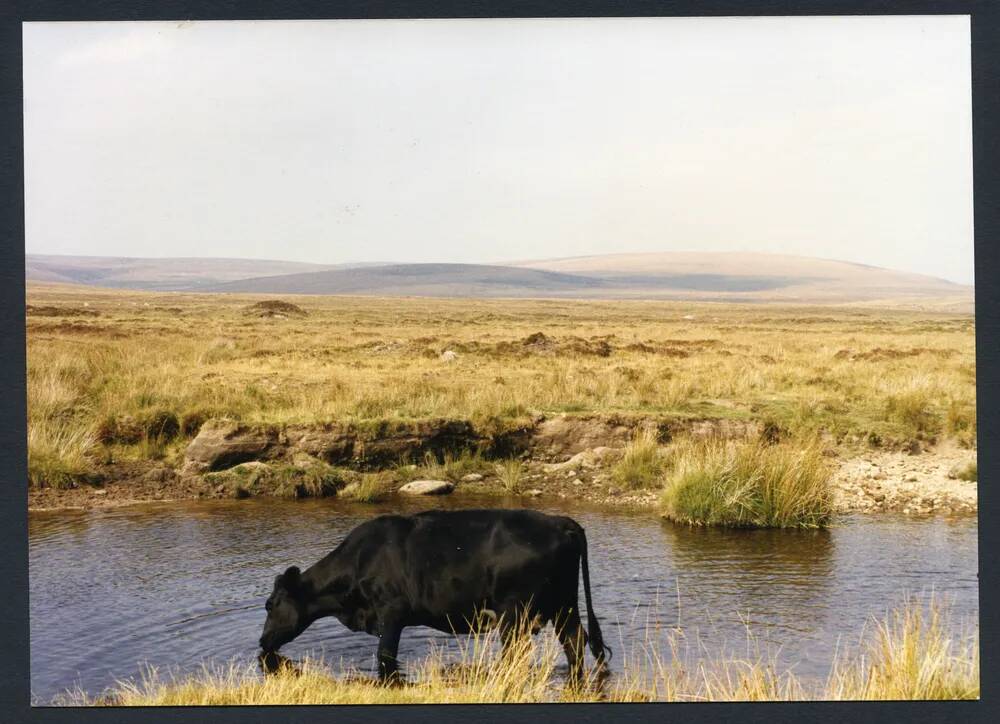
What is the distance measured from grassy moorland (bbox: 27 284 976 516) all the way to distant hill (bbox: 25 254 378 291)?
70157mm

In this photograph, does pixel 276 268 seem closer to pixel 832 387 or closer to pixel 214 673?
pixel 832 387

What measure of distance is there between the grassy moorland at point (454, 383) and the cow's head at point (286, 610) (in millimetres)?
6495

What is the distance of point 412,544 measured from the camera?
31.3 ft

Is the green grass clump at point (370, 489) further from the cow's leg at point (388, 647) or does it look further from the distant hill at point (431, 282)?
the distant hill at point (431, 282)

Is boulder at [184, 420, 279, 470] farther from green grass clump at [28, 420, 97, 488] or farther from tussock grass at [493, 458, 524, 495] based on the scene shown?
tussock grass at [493, 458, 524, 495]

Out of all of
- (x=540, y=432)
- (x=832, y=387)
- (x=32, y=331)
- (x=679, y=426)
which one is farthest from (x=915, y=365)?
(x=32, y=331)

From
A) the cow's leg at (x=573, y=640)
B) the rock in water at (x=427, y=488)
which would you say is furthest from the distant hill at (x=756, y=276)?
the cow's leg at (x=573, y=640)

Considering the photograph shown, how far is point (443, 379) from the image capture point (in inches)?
961

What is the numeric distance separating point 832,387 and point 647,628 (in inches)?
565

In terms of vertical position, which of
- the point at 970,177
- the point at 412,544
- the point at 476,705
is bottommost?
the point at 476,705

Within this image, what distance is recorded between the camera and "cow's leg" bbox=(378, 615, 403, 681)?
9461 mm

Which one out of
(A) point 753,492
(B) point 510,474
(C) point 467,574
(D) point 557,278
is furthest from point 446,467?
(D) point 557,278

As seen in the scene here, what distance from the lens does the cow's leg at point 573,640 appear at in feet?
30.3

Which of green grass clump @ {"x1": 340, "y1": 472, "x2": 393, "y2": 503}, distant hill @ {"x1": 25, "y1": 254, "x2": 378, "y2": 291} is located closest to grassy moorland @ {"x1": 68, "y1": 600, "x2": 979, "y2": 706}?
green grass clump @ {"x1": 340, "y1": 472, "x2": 393, "y2": 503}
